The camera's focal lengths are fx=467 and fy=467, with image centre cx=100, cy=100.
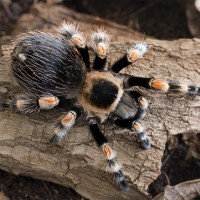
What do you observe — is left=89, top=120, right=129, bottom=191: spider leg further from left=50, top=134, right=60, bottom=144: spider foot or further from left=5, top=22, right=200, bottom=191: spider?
left=50, top=134, right=60, bottom=144: spider foot

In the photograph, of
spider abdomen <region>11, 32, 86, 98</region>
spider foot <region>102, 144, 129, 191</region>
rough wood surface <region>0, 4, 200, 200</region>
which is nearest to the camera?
spider abdomen <region>11, 32, 86, 98</region>

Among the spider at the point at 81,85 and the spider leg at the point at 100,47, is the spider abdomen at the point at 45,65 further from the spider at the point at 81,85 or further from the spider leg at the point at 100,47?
the spider leg at the point at 100,47

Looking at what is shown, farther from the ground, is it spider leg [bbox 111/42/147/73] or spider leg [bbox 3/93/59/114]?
spider leg [bbox 111/42/147/73]

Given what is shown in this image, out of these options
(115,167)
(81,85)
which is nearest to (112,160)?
(115,167)

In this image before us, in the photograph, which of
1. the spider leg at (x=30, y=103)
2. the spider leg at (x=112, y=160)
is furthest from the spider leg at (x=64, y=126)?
the spider leg at (x=112, y=160)

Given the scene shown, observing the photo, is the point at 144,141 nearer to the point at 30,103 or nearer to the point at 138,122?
the point at 138,122

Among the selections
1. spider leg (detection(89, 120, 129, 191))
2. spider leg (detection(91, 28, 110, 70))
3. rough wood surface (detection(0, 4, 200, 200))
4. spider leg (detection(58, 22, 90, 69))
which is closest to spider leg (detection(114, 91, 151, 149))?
rough wood surface (detection(0, 4, 200, 200))

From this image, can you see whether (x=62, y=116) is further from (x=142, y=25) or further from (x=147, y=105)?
(x=142, y=25)

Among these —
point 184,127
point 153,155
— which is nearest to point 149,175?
point 153,155
